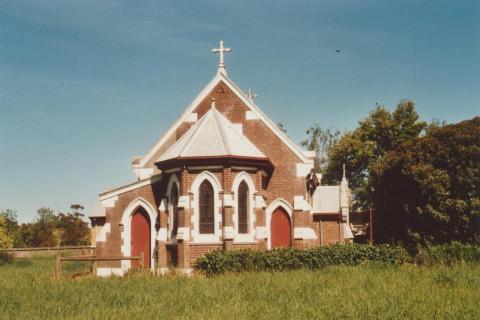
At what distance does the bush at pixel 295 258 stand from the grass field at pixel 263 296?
3.32 m

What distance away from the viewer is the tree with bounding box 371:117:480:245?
28.7 metres

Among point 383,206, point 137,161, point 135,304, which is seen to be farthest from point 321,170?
point 135,304

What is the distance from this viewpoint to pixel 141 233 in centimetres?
2661

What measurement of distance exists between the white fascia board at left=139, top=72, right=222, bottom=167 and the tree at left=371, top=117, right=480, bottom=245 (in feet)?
39.0

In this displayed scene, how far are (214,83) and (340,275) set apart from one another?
14954 mm

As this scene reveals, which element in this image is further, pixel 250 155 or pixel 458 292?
pixel 250 155

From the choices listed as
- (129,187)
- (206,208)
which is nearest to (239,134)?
(206,208)

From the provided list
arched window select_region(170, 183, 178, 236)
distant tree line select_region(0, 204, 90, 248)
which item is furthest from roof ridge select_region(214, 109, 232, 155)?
distant tree line select_region(0, 204, 90, 248)

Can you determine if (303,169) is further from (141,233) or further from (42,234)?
(42,234)

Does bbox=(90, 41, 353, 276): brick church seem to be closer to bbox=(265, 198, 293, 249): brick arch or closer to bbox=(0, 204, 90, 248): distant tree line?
bbox=(265, 198, 293, 249): brick arch

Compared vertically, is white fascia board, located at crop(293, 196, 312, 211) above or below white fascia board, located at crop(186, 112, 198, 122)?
below

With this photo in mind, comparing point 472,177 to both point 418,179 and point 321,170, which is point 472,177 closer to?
point 418,179

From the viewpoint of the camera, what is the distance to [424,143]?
30891mm

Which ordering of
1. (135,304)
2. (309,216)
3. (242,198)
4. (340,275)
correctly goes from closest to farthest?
(135,304) → (340,275) → (242,198) → (309,216)
